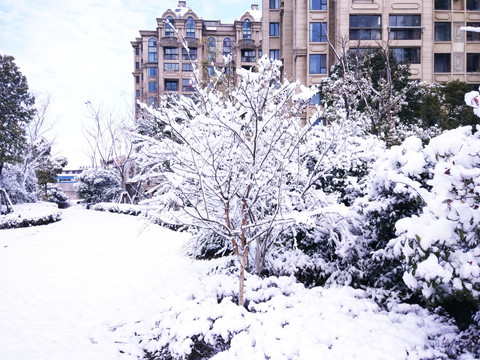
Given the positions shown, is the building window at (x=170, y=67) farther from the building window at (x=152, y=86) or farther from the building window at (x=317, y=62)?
the building window at (x=317, y=62)

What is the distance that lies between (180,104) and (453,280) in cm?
336

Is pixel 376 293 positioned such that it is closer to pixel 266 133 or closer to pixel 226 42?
pixel 266 133

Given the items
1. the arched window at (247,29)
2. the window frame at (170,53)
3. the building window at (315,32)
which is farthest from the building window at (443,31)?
the window frame at (170,53)

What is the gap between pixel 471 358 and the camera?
2.81 meters

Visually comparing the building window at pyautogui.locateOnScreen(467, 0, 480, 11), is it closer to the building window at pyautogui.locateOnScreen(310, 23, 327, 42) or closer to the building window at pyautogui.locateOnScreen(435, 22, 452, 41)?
the building window at pyautogui.locateOnScreen(435, 22, 452, 41)

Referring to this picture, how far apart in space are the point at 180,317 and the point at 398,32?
81.5 feet

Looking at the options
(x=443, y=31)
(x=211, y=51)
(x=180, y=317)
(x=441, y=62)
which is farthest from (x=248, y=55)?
(x=180, y=317)

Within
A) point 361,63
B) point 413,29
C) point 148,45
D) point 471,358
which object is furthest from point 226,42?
point 471,358

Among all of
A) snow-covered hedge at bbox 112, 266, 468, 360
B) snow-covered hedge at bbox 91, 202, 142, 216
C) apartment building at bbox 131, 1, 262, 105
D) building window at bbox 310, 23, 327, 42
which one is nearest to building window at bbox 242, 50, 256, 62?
apartment building at bbox 131, 1, 262, 105

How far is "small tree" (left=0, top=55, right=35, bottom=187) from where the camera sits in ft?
49.4

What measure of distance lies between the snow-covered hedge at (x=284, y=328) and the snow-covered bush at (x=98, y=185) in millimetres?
19898

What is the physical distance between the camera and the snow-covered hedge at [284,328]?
303 cm

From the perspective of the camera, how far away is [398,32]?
76.6 feet

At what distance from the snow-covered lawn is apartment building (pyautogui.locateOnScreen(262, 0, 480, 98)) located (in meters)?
18.5
